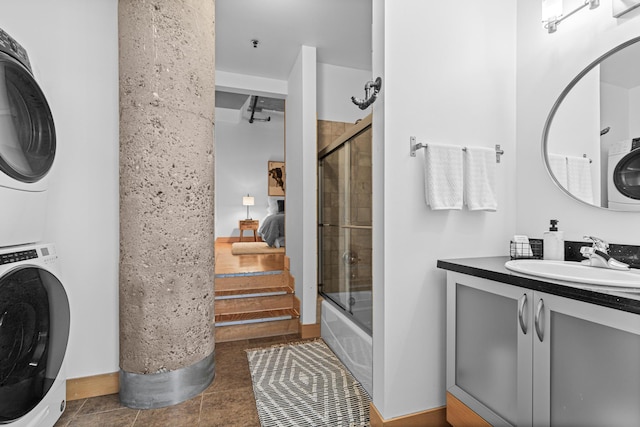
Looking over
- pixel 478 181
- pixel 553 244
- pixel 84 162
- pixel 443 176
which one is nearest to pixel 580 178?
pixel 553 244

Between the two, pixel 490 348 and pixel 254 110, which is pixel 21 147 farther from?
pixel 254 110

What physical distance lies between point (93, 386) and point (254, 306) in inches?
56.4

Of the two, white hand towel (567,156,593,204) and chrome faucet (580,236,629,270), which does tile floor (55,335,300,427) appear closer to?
chrome faucet (580,236,629,270)

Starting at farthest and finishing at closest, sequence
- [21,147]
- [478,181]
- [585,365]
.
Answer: [478,181], [21,147], [585,365]

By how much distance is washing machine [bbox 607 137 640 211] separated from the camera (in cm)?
130

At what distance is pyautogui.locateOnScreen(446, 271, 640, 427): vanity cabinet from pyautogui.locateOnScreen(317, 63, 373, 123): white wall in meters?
2.43

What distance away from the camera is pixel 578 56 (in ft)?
4.87

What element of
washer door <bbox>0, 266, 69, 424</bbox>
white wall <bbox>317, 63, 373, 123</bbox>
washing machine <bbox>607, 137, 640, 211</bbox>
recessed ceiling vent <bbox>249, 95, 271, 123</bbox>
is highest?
recessed ceiling vent <bbox>249, 95, 271, 123</bbox>

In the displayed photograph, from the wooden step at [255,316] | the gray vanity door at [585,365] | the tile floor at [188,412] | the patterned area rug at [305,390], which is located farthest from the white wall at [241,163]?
the gray vanity door at [585,365]

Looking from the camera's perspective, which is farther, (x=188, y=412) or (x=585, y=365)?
(x=188, y=412)

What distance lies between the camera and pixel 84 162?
6.40ft

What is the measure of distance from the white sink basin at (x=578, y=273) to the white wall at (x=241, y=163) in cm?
617

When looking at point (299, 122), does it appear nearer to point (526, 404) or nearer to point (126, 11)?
point (126, 11)

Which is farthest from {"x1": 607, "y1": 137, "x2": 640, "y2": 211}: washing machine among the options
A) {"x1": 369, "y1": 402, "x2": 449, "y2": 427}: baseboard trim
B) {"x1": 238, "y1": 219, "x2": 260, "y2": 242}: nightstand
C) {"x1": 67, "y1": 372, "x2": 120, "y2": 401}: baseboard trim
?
{"x1": 238, "y1": 219, "x2": 260, "y2": 242}: nightstand
